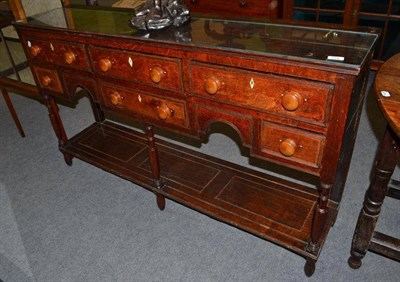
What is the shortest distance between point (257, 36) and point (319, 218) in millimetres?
944

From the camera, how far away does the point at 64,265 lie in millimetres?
2109

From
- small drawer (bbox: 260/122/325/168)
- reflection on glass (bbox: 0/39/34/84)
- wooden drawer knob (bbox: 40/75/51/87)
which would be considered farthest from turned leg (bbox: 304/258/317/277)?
A: reflection on glass (bbox: 0/39/34/84)

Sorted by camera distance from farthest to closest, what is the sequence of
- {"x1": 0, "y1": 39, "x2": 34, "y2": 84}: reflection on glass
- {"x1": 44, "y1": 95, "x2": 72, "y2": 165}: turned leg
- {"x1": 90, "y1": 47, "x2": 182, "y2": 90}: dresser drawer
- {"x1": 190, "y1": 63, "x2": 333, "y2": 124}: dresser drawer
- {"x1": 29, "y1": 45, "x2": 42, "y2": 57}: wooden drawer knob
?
{"x1": 0, "y1": 39, "x2": 34, "y2": 84}: reflection on glass < {"x1": 44, "y1": 95, "x2": 72, "y2": 165}: turned leg < {"x1": 29, "y1": 45, "x2": 42, "y2": 57}: wooden drawer knob < {"x1": 90, "y1": 47, "x2": 182, "y2": 90}: dresser drawer < {"x1": 190, "y1": 63, "x2": 333, "y2": 124}: dresser drawer

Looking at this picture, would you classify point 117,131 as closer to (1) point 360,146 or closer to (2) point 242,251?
(2) point 242,251

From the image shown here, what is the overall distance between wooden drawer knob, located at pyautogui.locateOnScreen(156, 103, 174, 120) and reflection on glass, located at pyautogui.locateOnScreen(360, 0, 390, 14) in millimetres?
3351

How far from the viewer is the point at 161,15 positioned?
1.85 meters

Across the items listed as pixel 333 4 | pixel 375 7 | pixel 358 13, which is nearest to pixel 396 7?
pixel 375 7

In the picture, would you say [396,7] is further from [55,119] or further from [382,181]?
[55,119]

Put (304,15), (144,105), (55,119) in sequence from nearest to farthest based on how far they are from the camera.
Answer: (144,105) → (55,119) → (304,15)

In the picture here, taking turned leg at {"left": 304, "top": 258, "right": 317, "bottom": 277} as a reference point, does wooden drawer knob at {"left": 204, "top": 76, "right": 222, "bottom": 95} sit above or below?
above

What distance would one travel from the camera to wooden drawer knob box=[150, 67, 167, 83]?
178 centimetres

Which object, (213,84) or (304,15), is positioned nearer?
(213,84)

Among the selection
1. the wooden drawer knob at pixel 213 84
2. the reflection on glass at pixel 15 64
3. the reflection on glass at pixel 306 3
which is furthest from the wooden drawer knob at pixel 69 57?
the reflection on glass at pixel 306 3

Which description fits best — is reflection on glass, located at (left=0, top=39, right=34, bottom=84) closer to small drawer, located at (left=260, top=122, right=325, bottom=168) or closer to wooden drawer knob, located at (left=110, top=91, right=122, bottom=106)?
wooden drawer knob, located at (left=110, top=91, right=122, bottom=106)
